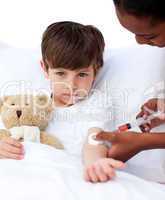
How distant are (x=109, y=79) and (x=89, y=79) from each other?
4.0 inches

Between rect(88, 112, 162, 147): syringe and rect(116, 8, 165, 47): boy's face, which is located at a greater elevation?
rect(116, 8, 165, 47): boy's face

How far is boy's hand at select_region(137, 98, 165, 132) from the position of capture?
4.91 ft

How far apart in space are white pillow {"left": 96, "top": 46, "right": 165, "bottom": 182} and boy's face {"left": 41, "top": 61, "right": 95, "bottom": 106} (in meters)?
0.09

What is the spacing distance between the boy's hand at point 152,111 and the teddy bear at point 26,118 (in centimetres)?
27

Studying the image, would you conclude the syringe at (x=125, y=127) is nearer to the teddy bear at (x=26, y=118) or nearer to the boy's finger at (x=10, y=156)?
the teddy bear at (x=26, y=118)

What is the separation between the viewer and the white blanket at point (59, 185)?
3.65 ft

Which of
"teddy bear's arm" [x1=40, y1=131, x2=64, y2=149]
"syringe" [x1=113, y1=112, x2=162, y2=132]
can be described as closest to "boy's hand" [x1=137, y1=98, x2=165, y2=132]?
"syringe" [x1=113, y1=112, x2=162, y2=132]

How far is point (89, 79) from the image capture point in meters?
1.58

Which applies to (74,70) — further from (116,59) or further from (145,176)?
(145,176)

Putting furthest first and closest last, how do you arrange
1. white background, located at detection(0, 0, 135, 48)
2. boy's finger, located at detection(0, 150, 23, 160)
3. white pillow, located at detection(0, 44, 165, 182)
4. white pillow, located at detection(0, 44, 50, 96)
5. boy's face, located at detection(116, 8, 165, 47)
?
white background, located at detection(0, 0, 135, 48)
white pillow, located at detection(0, 44, 50, 96)
white pillow, located at detection(0, 44, 165, 182)
boy's finger, located at detection(0, 150, 23, 160)
boy's face, located at detection(116, 8, 165, 47)

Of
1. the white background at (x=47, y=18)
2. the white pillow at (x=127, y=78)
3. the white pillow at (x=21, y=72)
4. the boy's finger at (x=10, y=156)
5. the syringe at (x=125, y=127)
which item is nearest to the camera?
the boy's finger at (x=10, y=156)

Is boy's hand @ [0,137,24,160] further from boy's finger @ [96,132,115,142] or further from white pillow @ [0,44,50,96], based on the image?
white pillow @ [0,44,50,96]

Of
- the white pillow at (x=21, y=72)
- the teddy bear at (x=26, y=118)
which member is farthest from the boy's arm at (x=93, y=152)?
the white pillow at (x=21, y=72)

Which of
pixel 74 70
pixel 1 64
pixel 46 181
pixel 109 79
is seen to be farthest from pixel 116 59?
pixel 46 181
